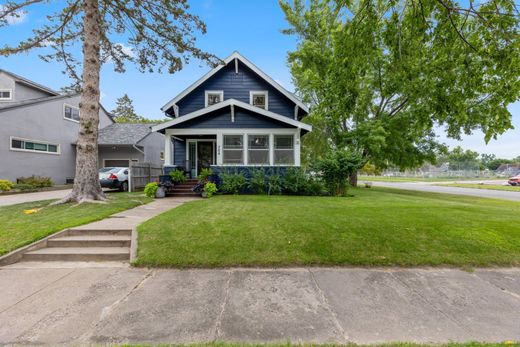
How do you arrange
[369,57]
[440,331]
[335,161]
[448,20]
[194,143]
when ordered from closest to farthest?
[440,331], [448,20], [369,57], [335,161], [194,143]

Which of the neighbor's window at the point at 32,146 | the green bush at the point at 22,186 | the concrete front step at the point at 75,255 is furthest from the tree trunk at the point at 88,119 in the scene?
the neighbor's window at the point at 32,146

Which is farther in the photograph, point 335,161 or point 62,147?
point 62,147

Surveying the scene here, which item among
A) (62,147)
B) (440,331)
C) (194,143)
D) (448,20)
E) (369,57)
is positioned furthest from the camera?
(62,147)

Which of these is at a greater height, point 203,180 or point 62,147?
point 62,147

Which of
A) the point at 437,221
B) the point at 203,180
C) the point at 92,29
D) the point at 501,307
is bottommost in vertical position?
the point at 501,307

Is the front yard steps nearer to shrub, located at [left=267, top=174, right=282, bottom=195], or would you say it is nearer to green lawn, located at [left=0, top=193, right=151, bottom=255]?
green lawn, located at [left=0, top=193, right=151, bottom=255]

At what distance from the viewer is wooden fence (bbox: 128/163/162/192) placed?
12969 millimetres

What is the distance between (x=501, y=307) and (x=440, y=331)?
48.7 inches

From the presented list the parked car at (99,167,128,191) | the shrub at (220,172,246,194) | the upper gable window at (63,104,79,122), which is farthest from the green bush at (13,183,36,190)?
the shrub at (220,172,246,194)

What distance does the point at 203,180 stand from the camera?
10.7 meters

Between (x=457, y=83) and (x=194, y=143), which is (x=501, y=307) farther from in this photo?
(x=194, y=143)

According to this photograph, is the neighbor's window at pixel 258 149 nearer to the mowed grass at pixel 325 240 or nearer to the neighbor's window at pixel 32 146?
the mowed grass at pixel 325 240

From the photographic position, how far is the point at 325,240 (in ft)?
15.1

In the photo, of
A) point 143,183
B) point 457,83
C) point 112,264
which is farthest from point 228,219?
point 143,183
